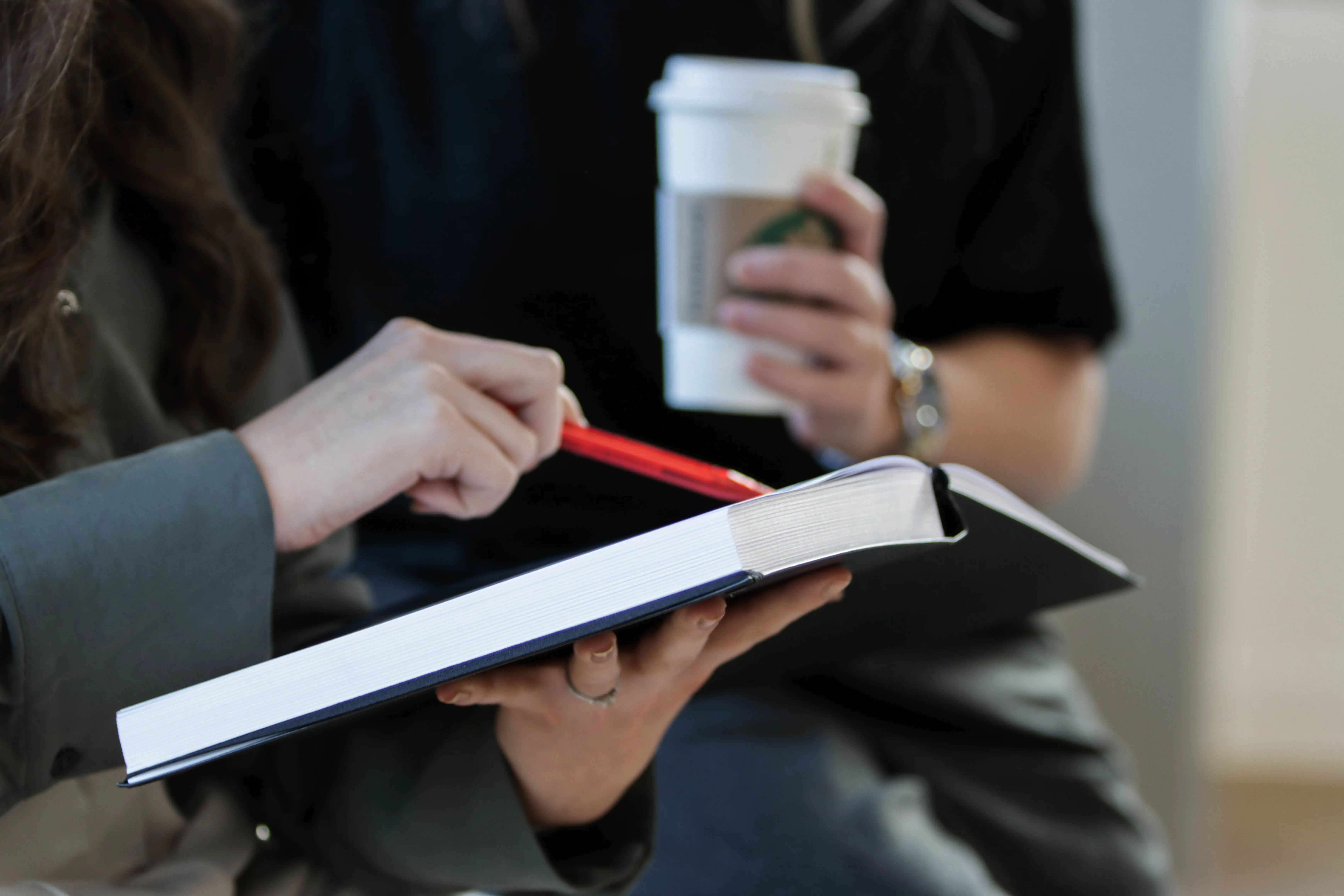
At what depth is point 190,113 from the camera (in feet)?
1.86

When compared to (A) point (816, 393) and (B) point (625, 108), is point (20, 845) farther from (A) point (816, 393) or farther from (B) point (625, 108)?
(B) point (625, 108)

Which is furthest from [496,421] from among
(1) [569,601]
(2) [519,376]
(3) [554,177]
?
(3) [554,177]

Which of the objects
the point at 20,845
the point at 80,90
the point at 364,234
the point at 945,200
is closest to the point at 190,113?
the point at 80,90

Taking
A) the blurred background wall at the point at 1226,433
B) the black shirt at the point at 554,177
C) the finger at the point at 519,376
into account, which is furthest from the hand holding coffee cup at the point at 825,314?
the blurred background wall at the point at 1226,433

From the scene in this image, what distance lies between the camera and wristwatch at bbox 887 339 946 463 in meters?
0.81

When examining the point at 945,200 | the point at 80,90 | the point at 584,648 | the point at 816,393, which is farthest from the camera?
the point at 945,200

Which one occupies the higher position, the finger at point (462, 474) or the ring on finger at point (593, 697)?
the finger at point (462, 474)

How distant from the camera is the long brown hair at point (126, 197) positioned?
0.43 m

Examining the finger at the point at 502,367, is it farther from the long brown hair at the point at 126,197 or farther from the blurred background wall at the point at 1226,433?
Result: the blurred background wall at the point at 1226,433

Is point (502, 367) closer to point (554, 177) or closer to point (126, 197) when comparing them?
point (126, 197)

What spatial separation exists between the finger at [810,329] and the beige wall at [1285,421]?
106cm

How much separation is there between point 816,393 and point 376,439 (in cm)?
35

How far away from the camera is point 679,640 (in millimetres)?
387

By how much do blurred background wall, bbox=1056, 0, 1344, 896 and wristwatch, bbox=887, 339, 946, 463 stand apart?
14.4 inches
